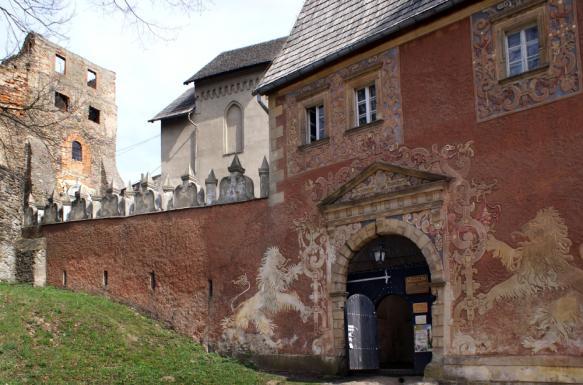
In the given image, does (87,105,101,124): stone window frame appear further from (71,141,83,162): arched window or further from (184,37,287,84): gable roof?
(184,37,287,84): gable roof

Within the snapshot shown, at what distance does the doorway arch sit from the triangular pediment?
1.91 feet

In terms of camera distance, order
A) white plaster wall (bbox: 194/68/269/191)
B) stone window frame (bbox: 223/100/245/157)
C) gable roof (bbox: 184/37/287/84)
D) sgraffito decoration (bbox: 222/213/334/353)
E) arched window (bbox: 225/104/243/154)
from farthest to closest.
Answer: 1. arched window (bbox: 225/104/243/154)
2. stone window frame (bbox: 223/100/245/157)
3. gable roof (bbox: 184/37/287/84)
4. white plaster wall (bbox: 194/68/269/191)
5. sgraffito decoration (bbox: 222/213/334/353)

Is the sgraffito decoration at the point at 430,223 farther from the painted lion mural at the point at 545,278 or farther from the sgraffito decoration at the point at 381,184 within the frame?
the painted lion mural at the point at 545,278

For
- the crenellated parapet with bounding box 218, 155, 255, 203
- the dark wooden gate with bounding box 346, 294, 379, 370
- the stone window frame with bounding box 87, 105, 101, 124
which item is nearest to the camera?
the dark wooden gate with bounding box 346, 294, 379, 370

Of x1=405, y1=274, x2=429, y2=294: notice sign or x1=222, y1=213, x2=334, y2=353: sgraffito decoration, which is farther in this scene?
x1=222, y1=213, x2=334, y2=353: sgraffito decoration

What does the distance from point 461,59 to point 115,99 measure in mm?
22687

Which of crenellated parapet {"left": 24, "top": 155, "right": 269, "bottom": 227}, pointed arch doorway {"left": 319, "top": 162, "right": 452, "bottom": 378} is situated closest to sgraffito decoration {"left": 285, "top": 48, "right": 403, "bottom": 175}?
pointed arch doorway {"left": 319, "top": 162, "right": 452, "bottom": 378}

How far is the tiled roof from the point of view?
27969 millimetres

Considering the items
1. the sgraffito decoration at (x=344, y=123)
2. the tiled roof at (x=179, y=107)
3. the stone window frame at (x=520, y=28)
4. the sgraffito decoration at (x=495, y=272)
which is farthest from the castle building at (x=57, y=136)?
the stone window frame at (x=520, y=28)

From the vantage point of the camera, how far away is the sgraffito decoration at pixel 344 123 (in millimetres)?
13391

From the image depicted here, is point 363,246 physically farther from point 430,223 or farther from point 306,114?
point 306,114

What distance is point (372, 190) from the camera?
44.2 feet

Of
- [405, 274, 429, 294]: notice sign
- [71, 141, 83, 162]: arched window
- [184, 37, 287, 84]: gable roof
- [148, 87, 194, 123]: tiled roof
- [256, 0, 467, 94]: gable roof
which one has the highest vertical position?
[184, 37, 287, 84]: gable roof

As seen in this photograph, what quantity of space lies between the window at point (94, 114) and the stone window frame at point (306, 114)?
17.4m
